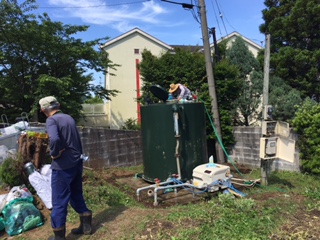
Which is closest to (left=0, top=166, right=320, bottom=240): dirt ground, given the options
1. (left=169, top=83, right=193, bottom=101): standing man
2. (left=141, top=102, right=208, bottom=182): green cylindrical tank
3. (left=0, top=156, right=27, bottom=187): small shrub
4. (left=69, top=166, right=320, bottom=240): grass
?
(left=69, top=166, right=320, bottom=240): grass

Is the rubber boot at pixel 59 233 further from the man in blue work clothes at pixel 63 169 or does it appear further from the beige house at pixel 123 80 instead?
the beige house at pixel 123 80

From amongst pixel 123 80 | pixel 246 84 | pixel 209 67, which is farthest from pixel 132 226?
pixel 123 80

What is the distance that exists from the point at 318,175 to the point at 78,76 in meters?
10.4

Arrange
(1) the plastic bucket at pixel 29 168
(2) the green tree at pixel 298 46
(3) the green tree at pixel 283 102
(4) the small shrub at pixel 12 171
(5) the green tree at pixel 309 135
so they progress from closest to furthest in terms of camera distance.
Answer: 1. (1) the plastic bucket at pixel 29 168
2. (4) the small shrub at pixel 12 171
3. (5) the green tree at pixel 309 135
4. (3) the green tree at pixel 283 102
5. (2) the green tree at pixel 298 46

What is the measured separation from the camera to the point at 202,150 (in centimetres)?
604

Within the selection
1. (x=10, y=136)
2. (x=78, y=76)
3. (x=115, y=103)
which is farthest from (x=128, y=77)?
(x=10, y=136)

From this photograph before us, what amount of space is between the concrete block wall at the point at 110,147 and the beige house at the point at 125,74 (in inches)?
370

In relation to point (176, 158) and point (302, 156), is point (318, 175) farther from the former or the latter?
point (176, 158)

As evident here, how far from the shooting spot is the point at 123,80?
61.3 feet

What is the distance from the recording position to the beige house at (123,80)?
18422 millimetres

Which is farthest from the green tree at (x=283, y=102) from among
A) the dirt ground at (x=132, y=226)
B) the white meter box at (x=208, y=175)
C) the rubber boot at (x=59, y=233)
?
the rubber boot at (x=59, y=233)

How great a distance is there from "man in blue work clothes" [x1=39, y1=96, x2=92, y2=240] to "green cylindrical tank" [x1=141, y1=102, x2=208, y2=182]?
2.29 metres

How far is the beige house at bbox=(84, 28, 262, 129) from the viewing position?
1842 centimetres

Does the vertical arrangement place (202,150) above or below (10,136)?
below
